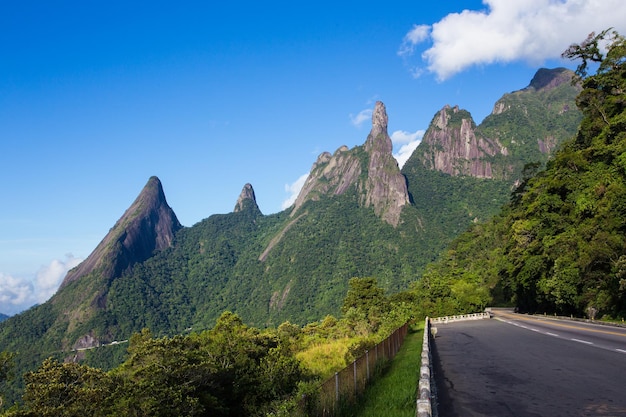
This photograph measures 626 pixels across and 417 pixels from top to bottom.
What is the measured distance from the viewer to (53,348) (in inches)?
6250

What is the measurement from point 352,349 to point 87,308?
646ft

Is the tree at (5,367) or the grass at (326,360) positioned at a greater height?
the tree at (5,367)

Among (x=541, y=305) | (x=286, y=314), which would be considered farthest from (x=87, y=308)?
(x=541, y=305)

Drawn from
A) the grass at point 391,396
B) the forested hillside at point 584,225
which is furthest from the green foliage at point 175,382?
the forested hillside at point 584,225

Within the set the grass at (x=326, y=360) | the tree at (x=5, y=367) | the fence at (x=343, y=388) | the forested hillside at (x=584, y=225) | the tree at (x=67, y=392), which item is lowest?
the grass at (x=326, y=360)

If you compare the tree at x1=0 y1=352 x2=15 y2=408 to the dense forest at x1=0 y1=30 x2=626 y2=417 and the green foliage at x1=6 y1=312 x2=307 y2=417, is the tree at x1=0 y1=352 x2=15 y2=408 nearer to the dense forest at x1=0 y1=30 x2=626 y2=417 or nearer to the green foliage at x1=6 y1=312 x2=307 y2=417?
the dense forest at x1=0 y1=30 x2=626 y2=417

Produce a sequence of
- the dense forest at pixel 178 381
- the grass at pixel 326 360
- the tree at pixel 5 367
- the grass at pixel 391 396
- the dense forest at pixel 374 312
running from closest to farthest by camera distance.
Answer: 1. the grass at pixel 391 396
2. the dense forest at pixel 178 381
3. the dense forest at pixel 374 312
4. the tree at pixel 5 367
5. the grass at pixel 326 360

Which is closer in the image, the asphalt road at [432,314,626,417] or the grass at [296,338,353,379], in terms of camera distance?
the asphalt road at [432,314,626,417]

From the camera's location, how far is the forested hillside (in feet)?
92.8

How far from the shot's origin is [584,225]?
32969 millimetres

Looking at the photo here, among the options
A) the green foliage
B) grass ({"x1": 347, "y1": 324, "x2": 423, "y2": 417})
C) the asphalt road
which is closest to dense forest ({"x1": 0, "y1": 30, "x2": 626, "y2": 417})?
the green foliage

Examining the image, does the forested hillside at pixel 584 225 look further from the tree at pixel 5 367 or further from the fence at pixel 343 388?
the tree at pixel 5 367

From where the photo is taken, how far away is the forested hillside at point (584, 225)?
92.8 feet

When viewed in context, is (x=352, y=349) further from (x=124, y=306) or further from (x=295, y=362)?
(x=124, y=306)
